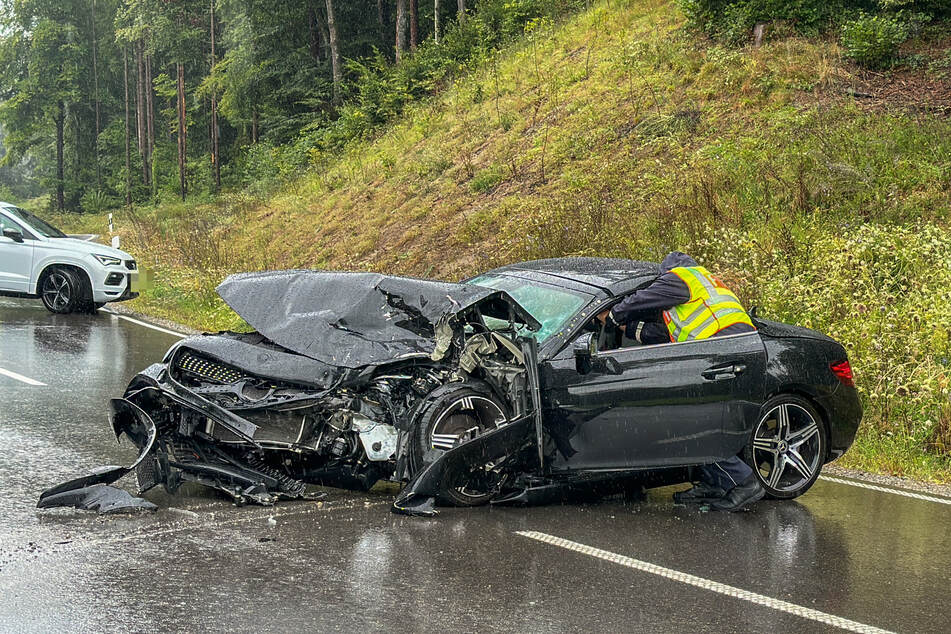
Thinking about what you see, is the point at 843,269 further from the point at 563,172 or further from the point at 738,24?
the point at 738,24

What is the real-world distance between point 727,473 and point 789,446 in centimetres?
56

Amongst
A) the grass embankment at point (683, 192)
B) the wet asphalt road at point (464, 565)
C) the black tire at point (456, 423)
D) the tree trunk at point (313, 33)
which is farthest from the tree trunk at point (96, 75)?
the black tire at point (456, 423)

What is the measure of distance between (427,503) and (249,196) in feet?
102

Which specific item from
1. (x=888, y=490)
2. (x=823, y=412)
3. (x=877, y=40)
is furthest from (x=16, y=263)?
(x=877, y=40)

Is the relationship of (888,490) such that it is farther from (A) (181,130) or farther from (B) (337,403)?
(A) (181,130)

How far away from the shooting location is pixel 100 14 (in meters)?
76.6

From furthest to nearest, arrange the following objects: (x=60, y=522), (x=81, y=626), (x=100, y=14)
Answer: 1. (x=100, y=14)
2. (x=60, y=522)
3. (x=81, y=626)

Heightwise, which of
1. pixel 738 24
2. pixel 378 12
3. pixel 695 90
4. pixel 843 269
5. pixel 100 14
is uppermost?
pixel 100 14

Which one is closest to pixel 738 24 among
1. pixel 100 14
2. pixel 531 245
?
pixel 531 245

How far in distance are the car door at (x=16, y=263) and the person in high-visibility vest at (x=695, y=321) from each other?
12.9 metres

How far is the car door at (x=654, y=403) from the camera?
660cm

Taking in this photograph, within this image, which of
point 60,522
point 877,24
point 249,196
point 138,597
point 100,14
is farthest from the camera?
point 100,14

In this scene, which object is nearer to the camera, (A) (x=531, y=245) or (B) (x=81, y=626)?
(B) (x=81, y=626)

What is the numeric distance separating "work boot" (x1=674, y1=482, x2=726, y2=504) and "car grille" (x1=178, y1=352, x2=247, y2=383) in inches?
124
